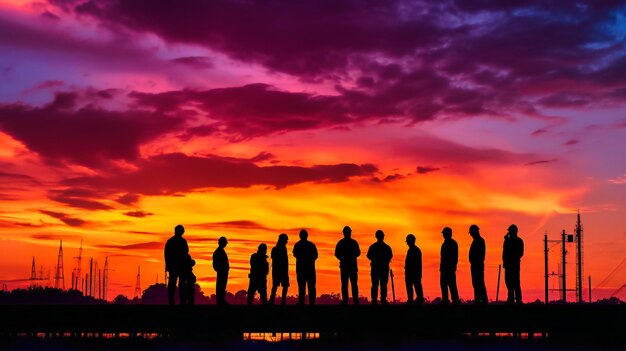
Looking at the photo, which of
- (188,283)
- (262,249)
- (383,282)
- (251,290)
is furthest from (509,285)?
(188,283)

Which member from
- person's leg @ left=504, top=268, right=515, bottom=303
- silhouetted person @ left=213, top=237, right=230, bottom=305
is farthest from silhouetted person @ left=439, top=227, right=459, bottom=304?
silhouetted person @ left=213, top=237, right=230, bottom=305

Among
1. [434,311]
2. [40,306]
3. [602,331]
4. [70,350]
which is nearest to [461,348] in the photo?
[434,311]

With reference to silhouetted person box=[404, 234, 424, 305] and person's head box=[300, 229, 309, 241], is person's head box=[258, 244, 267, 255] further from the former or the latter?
silhouetted person box=[404, 234, 424, 305]

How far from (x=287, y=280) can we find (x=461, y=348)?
780 cm

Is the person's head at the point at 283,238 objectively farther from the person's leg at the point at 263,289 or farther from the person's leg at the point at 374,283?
the person's leg at the point at 374,283

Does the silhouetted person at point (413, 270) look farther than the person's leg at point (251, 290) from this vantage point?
No

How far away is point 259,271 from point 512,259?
7676mm

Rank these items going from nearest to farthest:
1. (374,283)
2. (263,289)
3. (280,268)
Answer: (374,283) → (280,268) → (263,289)

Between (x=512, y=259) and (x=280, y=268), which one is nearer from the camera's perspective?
(x=512, y=259)

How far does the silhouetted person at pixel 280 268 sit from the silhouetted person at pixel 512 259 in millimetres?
6494

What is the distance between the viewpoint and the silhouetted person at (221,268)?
25222 mm

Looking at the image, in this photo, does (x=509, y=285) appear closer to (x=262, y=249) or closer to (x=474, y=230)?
(x=474, y=230)

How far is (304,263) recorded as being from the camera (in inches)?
1008

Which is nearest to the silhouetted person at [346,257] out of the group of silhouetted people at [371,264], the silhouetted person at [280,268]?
the group of silhouetted people at [371,264]
